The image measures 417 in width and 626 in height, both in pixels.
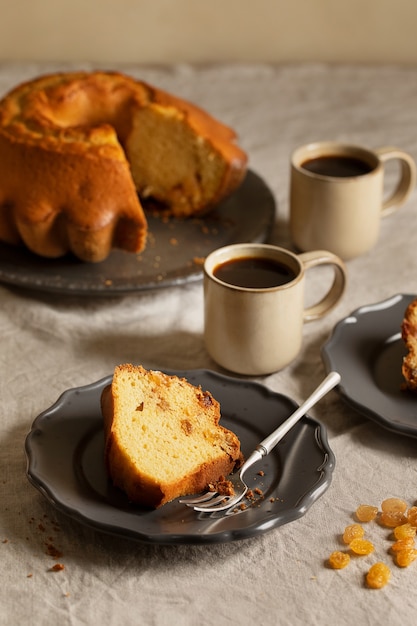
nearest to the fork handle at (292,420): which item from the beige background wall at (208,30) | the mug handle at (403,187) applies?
the mug handle at (403,187)

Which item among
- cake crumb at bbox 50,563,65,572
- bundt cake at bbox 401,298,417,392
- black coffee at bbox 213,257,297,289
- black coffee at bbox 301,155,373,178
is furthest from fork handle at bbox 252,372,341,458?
black coffee at bbox 301,155,373,178

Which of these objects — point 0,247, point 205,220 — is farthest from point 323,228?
point 0,247

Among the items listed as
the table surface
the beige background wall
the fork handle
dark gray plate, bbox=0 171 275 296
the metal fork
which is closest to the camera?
the table surface

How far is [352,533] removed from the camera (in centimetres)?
164

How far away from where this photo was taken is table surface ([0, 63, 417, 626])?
4.97 ft

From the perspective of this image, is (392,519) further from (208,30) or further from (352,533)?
(208,30)

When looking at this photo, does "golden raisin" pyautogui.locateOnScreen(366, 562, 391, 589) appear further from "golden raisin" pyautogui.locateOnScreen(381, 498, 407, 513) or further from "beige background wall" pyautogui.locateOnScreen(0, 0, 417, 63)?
"beige background wall" pyautogui.locateOnScreen(0, 0, 417, 63)

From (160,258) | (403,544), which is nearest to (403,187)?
(160,258)

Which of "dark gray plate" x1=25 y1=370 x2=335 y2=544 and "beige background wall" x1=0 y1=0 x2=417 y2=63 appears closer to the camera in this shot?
"dark gray plate" x1=25 y1=370 x2=335 y2=544

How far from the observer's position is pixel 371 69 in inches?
157

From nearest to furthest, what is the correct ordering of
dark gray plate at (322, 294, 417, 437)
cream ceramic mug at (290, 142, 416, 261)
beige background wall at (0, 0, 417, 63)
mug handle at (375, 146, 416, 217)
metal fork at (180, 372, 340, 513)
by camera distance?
metal fork at (180, 372, 340, 513) < dark gray plate at (322, 294, 417, 437) < cream ceramic mug at (290, 142, 416, 261) < mug handle at (375, 146, 416, 217) < beige background wall at (0, 0, 417, 63)

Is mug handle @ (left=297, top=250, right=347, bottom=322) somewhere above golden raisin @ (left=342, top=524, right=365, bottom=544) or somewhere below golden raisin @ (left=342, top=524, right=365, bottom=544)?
above

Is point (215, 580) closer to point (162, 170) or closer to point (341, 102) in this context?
point (162, 170)

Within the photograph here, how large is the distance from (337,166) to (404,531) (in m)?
1.30
